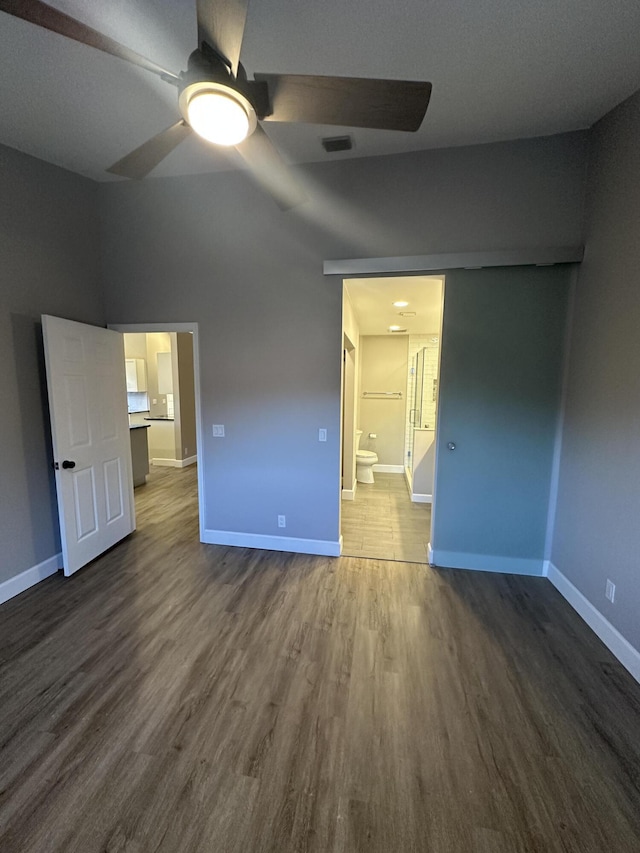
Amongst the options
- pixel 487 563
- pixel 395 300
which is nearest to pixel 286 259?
pixel 395 300

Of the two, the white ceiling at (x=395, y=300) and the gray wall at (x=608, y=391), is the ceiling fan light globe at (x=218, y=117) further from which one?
the gray wall at (x=608, y=391)

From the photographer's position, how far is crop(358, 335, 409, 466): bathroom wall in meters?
6.00

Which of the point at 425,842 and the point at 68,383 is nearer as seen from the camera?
the point at 425,842

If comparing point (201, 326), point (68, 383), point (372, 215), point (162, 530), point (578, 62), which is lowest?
point (162, 530)

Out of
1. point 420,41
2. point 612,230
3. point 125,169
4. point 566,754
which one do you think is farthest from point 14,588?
point 612,230

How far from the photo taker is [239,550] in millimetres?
3215

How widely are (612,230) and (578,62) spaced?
879 millimetres

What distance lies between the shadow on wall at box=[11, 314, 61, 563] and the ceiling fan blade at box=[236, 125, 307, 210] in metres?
2.06

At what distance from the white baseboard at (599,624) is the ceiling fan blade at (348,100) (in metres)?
2.77

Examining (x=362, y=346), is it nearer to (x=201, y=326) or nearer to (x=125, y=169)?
(x=201, y=326)

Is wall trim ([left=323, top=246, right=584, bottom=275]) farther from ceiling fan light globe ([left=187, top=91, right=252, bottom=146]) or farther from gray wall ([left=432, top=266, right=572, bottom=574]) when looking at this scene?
ceiling fan light globe ([left=187, top=91, right=252, bottom=146])

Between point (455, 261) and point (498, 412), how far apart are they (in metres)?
1.17

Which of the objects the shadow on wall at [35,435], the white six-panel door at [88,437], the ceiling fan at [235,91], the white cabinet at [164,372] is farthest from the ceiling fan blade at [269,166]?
the white cabinet at [164,372]

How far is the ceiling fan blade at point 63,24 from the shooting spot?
1.04 m
